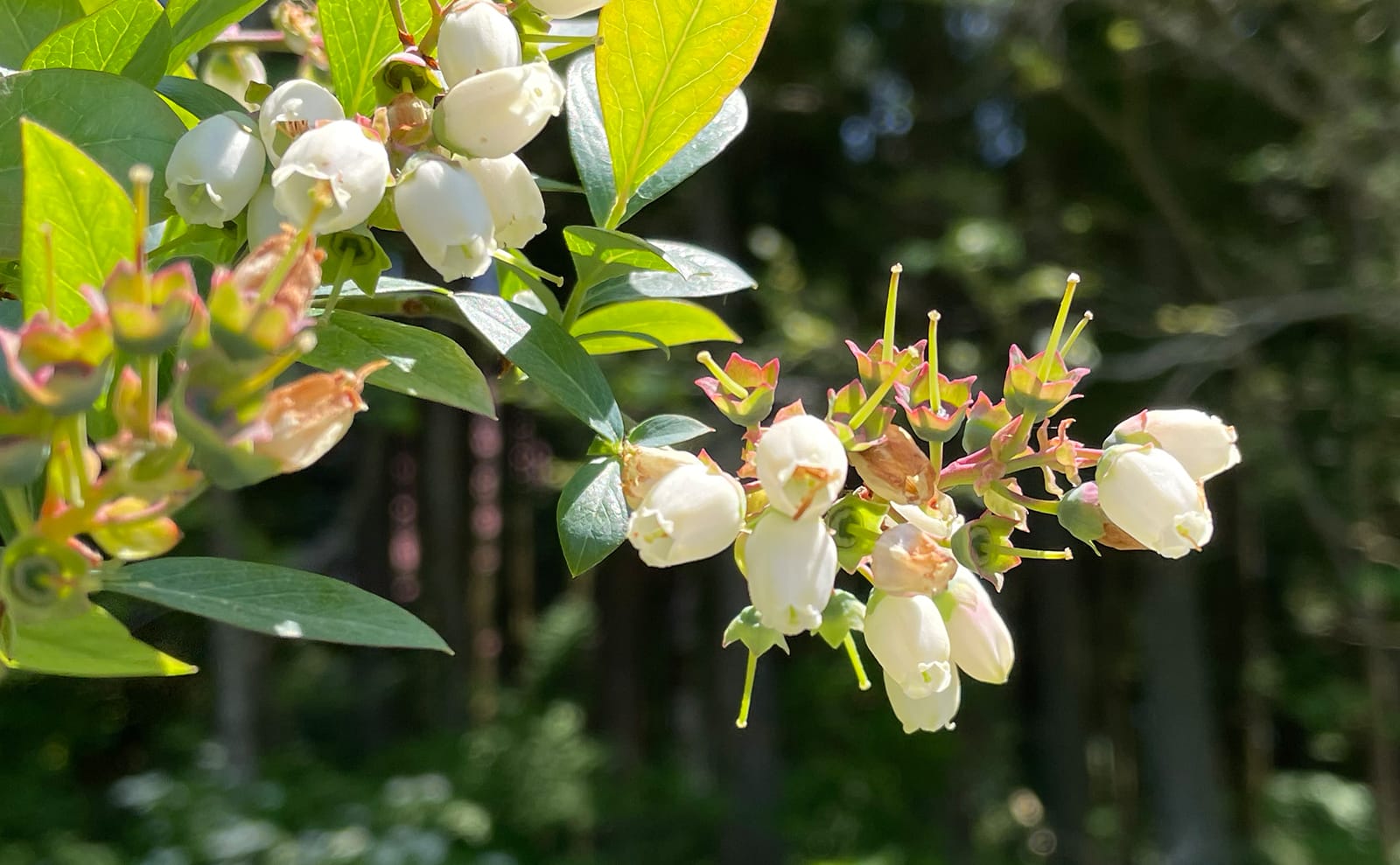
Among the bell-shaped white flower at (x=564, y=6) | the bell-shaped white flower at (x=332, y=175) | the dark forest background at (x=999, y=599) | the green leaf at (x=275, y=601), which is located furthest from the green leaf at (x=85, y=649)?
the dark forest background at (x=999, y=599)

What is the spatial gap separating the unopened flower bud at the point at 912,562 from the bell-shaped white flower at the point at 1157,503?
0.20 feet

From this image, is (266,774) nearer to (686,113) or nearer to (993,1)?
(993,1)

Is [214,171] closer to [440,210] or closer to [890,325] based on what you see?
[440,210]

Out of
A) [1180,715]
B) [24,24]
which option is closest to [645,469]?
[24,24]

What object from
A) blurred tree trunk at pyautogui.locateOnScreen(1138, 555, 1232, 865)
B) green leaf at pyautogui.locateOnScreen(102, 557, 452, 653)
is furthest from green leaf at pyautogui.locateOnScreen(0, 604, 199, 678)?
blurred tree trunk at pyautogui.locateOnScreen(1138, 555, 1232, 865)

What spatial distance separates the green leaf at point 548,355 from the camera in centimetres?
33

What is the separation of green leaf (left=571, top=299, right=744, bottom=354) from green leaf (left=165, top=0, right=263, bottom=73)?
16 centimetres

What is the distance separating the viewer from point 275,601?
0.29m

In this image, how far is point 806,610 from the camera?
0.31 metres

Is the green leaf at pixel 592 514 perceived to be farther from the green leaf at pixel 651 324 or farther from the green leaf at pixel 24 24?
the green leaf at pixel 24 24

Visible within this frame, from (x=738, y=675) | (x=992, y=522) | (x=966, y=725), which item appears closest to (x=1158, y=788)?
(x=966, y=725)

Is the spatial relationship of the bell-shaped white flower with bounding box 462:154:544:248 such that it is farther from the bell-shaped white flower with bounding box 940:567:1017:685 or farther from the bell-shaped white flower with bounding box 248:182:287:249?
the bell-shaped white flower with bounding box 940:567:1017:685

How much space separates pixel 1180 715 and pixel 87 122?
165 inches

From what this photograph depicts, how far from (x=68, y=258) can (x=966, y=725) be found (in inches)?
171
